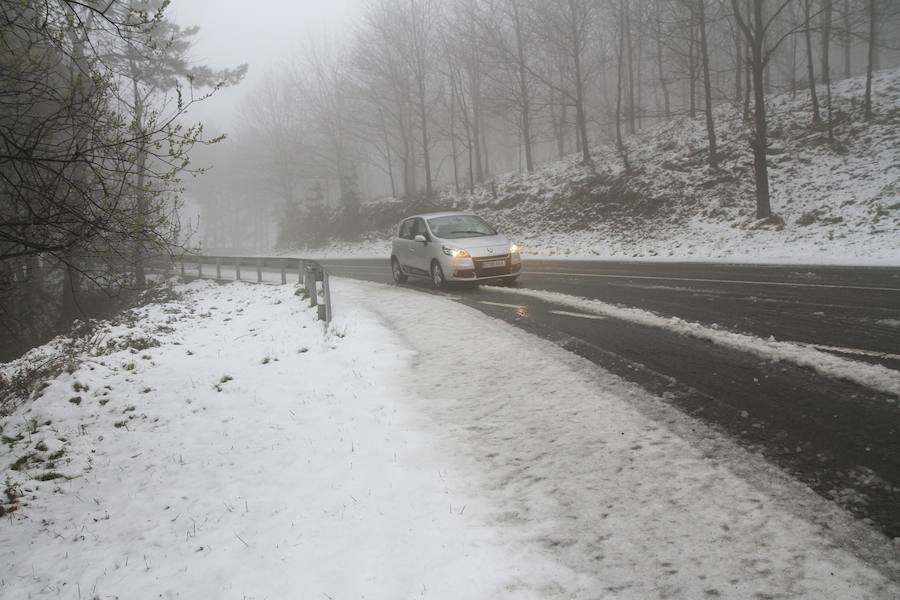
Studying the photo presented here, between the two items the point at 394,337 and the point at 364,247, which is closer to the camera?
the point at 394,337

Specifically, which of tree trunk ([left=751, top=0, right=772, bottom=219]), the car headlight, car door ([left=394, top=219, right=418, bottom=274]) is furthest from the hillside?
car door ([left=394, top=219, right=418, bottom=274])

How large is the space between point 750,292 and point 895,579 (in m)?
7.33

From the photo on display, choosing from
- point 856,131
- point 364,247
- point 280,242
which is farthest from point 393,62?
point 856,131

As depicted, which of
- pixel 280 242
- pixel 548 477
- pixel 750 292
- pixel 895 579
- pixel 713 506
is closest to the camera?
pixel 895 579

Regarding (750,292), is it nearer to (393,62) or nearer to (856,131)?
(856,131)

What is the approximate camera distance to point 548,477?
3.72 metres

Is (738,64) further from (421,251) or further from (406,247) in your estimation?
(421,251)

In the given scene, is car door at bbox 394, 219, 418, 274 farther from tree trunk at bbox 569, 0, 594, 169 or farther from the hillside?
tree trunk at bbox 569, 0, 594, 169

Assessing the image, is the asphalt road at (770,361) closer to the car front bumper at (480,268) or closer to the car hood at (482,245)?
the car front bumper at (480,268)

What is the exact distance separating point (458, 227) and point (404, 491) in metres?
9.40

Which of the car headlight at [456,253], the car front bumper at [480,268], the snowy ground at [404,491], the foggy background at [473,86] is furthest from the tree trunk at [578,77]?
the snowy ground at [404,491]

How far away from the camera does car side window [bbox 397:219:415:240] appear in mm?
14023

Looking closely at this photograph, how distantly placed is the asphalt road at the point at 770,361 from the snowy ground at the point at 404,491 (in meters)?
0.29

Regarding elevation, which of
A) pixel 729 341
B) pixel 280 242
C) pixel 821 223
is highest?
pixel 280 242
